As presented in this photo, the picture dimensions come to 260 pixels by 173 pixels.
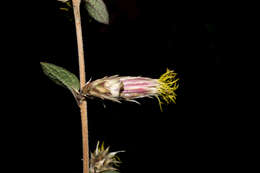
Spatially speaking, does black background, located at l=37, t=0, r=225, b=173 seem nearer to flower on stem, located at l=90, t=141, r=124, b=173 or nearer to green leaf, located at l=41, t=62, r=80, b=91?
flower on stem, located at l=90, t=141, r=124, b=173

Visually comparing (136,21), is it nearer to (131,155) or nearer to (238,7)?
(238,7)

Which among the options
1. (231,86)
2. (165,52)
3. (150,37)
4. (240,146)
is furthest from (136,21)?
(240,146)

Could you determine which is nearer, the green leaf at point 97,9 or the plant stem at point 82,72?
the plant stem at point 82,72

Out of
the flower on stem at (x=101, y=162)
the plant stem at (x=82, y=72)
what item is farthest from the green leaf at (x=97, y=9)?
the flower on stem at (x=101, y=162)

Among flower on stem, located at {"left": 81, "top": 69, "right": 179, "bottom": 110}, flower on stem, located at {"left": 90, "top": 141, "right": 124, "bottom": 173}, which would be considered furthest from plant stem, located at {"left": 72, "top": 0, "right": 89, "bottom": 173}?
flower on stem, located at {"left": 90, "top": 141, "right": 124, "bottom": 173}

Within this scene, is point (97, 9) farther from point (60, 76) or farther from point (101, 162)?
point (101, 162)

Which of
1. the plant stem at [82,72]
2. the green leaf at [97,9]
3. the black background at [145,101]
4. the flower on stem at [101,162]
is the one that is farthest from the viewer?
the black background at [145,101]

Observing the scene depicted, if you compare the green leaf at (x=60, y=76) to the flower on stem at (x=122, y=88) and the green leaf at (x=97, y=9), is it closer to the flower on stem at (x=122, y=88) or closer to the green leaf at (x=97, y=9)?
the flower on stem at (x=122, y=88)
